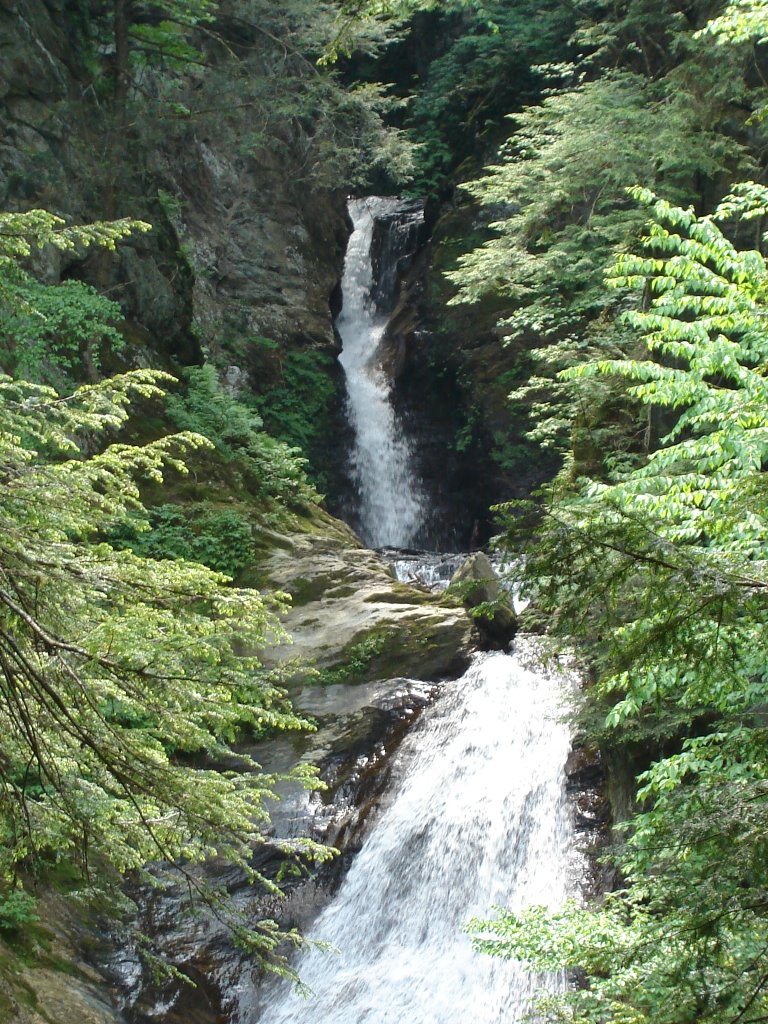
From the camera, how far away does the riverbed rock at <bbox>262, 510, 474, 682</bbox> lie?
36.6 feet

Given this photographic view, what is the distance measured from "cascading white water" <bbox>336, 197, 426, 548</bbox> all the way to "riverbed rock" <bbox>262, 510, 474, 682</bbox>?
7.78 meters

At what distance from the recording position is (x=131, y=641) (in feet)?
11.3

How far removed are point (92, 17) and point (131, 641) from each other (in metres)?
16.0

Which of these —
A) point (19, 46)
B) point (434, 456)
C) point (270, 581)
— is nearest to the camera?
point (270, 581)

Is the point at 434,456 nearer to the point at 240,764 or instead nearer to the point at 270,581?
the point at 270,581

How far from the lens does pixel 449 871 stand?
8695mm

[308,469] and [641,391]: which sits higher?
[308,469]

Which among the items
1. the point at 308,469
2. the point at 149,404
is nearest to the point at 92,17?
the point at 149,404

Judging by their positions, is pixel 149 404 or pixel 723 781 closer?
pixel 723 781

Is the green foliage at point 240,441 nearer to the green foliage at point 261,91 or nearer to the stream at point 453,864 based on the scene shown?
the green foliage at point 261,91

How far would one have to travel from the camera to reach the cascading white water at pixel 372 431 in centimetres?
2095

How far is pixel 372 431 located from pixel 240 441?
25.4 ft

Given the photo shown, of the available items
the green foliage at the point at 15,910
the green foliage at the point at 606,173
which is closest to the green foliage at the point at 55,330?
the green foliage at the point at 15,910

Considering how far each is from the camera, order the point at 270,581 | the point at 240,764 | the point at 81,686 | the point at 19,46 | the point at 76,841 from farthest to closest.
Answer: the point at 19,46, the point at 270,581, the point at 240,764, the point at 76,841, the point at 81,686
